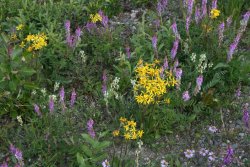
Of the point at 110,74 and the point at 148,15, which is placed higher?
the point at 148,15

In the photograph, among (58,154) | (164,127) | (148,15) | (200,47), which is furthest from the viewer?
(148,15)

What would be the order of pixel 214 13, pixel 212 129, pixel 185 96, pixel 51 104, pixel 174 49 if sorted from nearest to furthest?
pixel 51 104
pixel 185 96
pixel 212 129
pixel 174 49
pixel 214 13

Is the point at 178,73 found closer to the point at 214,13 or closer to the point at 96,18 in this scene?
the point at 214,13

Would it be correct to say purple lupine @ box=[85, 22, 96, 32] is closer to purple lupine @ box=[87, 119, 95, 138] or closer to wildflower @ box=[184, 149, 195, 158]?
purple lupine @ box=[87, 119, 95, 138]

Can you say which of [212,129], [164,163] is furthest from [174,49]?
[164,163]

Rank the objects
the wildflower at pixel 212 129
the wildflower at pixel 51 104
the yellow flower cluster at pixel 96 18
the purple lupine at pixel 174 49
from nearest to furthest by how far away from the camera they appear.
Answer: the wildflower at pixel 51 104, the wildflower at pixel 212 129, the purple lupine at pixel 174 49, the yellow flower cluster at pixel 96 18

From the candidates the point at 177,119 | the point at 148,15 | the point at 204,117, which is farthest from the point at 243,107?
the point at 148,15

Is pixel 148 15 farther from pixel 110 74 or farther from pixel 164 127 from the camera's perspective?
pixel 164 127

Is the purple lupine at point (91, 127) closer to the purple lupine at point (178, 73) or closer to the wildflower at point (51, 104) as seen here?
the wildflower at point (51, 104)

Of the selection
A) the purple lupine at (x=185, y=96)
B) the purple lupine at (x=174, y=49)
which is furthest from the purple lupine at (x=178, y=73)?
the purple lupine at (x=174, y=49)

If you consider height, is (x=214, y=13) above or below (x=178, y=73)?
above

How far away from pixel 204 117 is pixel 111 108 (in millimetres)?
1032

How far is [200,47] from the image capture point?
17.3 feet

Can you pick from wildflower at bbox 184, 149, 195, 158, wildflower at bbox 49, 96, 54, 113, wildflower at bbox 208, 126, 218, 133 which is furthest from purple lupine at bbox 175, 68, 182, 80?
wildflower at bbox 49, 96, 54, 113
